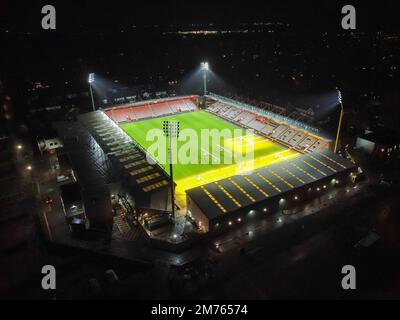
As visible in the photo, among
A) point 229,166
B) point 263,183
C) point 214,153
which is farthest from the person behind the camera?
point 214,153

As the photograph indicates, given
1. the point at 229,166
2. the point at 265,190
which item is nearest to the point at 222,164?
the point at 229,166

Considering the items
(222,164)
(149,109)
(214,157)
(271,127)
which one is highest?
(149,109)

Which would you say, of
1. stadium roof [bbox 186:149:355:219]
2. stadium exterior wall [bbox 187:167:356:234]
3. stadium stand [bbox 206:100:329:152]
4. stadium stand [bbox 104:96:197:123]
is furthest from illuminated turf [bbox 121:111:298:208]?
stadium exterior wall [bbox 187:167:356:234]

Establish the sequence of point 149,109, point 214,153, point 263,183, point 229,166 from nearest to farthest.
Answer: point 263,183 → point 229,166 → point 214,153 → point 149,109

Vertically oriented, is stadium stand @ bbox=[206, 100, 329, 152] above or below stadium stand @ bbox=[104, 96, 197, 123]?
below

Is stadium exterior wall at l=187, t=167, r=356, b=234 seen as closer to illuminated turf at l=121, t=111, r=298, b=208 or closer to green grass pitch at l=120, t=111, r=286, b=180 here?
illuminated turf at l=121, t=111, r=298, b=208

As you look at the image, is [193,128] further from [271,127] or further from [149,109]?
[271,127]

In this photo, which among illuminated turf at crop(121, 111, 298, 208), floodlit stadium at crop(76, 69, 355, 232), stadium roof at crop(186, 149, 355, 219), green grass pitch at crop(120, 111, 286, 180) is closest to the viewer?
stadium roof at crop(186, 149, 355, 219)

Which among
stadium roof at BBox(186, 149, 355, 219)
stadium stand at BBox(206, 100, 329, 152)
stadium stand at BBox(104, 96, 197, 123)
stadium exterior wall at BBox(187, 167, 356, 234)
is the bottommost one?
stadium exterior wall at BBox(187, 167, 356, 234)
